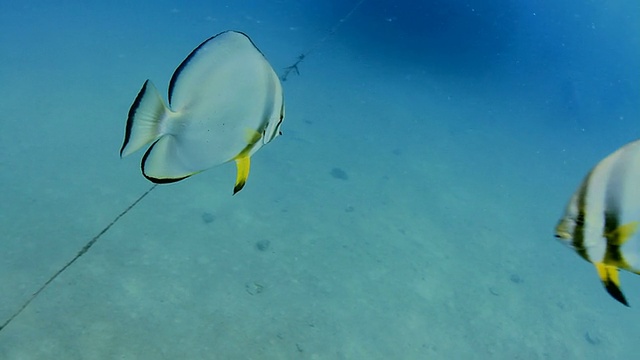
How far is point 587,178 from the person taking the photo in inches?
44.8

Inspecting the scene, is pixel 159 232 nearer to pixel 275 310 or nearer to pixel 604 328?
pixel 275 310

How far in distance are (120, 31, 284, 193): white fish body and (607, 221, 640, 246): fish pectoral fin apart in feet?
2.77

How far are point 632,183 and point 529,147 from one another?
27.0ft

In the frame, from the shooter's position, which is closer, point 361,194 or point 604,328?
point 604,328

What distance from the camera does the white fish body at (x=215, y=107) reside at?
108 centimetres

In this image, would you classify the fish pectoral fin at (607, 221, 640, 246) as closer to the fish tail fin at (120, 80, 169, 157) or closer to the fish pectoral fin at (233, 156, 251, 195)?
the fish pectoral fin at (233, 156, 251, 195)

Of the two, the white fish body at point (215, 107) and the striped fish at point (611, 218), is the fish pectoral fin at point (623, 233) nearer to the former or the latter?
the striped fish at point (611, 218)

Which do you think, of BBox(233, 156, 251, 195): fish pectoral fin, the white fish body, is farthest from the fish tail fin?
BBox(233, 156, 251, 195): fish pectoral fin

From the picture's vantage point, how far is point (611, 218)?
42.4 inches

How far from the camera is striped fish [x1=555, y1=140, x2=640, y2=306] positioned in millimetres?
1056

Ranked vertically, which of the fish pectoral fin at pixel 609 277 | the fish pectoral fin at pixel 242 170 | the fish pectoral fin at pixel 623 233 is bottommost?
the fish pectoral fin at pixel 242 170

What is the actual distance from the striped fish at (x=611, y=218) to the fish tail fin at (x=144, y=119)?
0.99 metres

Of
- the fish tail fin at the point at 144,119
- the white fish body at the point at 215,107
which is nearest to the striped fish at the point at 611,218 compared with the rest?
the white fish body at the point at 215,107

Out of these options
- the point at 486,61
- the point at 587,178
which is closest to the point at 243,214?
the point at 587,178
